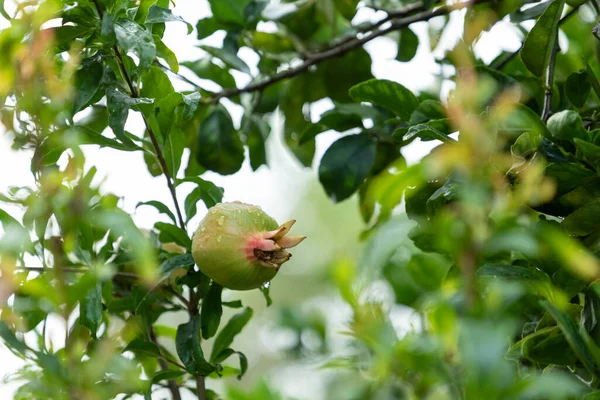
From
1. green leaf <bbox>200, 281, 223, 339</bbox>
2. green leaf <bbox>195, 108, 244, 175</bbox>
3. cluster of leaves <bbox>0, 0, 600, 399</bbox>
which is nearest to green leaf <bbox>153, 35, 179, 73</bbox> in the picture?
cluster of leaves <bbox>0, 0, 600, 399</bbox>

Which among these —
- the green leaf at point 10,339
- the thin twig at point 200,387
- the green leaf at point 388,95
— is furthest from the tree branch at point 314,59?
the green leaf at point 10,339

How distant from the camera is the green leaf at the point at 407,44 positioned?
1276 mm

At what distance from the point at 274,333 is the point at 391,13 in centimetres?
67

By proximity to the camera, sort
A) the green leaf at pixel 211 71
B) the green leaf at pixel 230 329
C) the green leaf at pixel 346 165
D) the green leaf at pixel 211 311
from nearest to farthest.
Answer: the green leaf at pixel 211 311, the green leaf at pixel 230 329, the green leaf at pixel 346 165, the green leaf at pixel 211 71

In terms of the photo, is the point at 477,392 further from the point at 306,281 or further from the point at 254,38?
the point at 306,281

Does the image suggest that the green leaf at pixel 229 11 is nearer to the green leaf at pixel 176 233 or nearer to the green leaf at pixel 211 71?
the green leaf at pixel 211 71

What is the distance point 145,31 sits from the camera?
72 centimetres

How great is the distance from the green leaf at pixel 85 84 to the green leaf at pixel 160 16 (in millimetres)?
67

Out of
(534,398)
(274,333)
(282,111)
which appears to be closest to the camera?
(534,398)

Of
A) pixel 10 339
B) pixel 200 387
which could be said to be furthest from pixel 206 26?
pixel 10 339

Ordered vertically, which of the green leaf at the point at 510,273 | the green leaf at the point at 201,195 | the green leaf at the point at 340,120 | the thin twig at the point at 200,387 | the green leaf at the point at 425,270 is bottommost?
the green leaf at the point at 425,270

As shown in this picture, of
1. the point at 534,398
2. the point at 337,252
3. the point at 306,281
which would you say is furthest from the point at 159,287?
the point at 306,281

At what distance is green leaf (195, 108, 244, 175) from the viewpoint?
1164mm

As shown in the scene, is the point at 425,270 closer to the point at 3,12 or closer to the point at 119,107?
the point at 119,107
